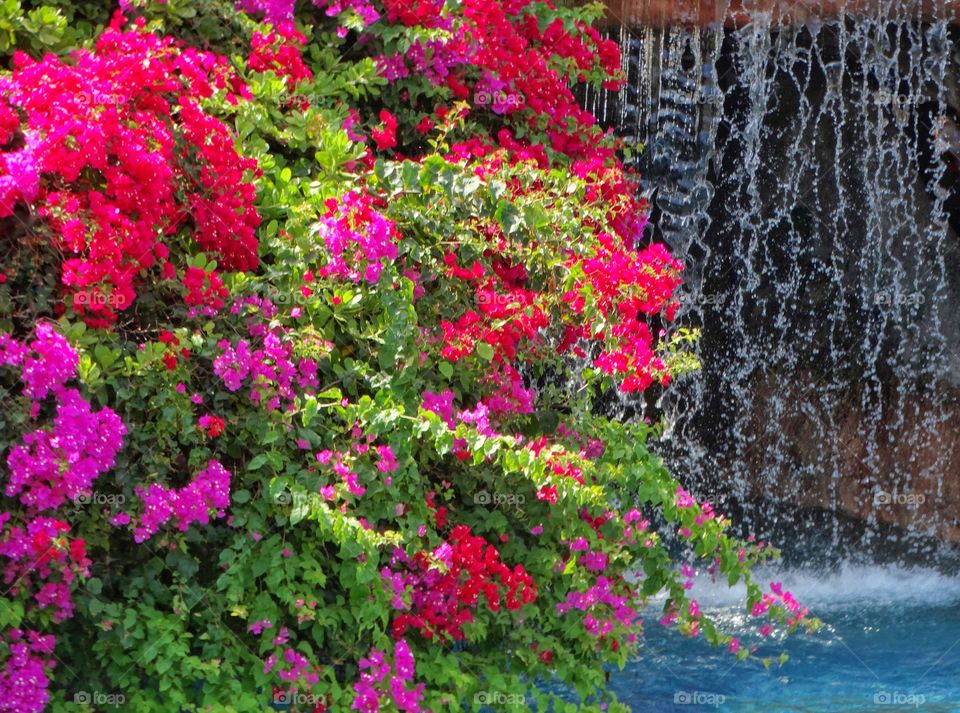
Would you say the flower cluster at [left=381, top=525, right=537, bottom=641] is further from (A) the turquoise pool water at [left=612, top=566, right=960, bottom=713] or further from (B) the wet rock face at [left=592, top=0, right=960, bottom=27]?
(B) the wet rock face at [left=592, top=0, right=960, bottom=27]

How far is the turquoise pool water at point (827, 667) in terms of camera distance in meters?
5.34

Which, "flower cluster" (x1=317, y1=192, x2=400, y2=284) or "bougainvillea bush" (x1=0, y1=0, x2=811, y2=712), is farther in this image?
"flower cluster" (x1=317, y1=192, x2=400, y2=284)

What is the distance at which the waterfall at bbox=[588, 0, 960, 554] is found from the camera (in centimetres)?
776

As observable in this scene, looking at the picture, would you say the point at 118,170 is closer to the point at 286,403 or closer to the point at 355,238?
the point at 355,238

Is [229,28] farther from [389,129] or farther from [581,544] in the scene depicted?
[581,544]

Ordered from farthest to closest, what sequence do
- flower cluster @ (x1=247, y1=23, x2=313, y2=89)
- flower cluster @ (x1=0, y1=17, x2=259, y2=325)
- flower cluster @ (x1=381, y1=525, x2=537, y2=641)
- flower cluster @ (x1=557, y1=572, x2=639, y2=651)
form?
flower cluster @ (x1=247, y1=23, x2=313, y2=89) → flower cluster @ (x1=557, y1=572, x2=639, y2=651) → flower cluster @ (x1=381, y1=525, x2=537, y2=641) → flower cluster @ (x1=0, y1=17, x2=259, y2=325)

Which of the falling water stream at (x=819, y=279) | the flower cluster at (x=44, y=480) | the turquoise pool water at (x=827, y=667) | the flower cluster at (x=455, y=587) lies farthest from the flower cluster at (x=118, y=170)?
the falling water stream at (x=819, y=279)

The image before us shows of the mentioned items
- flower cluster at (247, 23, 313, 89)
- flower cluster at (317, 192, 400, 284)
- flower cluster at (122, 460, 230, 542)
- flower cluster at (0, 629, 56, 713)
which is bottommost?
flower cluster at (0, 629, 56, 713)

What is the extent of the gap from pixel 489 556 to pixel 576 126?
7.03 feet

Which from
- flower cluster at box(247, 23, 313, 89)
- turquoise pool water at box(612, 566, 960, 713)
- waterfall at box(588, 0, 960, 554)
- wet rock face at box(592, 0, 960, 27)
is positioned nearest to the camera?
flower cluster at box(247, 23, 313, 89)

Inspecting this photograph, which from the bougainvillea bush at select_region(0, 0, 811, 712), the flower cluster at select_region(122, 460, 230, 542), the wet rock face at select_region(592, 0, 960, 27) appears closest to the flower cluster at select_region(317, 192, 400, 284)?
the bougainvillea bush at select_region(0, 0, 811, 712)

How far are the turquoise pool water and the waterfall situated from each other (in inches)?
51.0

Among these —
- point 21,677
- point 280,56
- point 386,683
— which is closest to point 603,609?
point 386,683

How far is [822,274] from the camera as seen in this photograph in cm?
838
